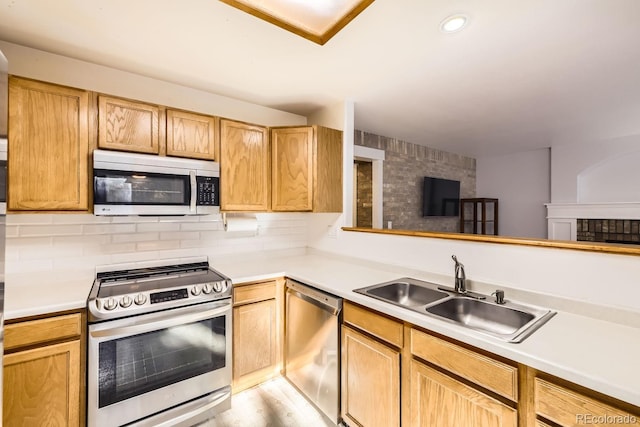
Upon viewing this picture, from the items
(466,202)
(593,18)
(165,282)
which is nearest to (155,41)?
(165,282)

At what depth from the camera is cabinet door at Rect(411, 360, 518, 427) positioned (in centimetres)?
113

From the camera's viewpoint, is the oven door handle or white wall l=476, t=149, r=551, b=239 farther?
white wall l=476, t=149, r=551, b=239

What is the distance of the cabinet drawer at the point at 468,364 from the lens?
1095mm

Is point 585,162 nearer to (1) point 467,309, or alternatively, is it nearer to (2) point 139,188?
(1) point 467,309

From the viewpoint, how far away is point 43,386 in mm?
1455

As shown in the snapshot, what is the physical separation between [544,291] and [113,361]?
2.43 meters

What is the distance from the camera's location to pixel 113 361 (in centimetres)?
161

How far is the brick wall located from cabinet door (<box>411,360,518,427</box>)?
2.96 metres

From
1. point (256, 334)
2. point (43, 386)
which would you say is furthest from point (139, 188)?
point (256, 334)

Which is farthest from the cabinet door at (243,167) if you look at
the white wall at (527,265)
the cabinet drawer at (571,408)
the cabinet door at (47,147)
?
the cabinet drawer at (571,408)

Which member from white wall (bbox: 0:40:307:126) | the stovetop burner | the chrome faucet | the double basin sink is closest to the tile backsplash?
the stovetop burner

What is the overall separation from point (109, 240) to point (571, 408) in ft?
8.98

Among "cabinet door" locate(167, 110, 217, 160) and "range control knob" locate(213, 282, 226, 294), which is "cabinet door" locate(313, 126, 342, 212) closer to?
"cabinet door" locate(167, 110, 217, 160)

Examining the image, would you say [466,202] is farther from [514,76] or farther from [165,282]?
[165,282]
